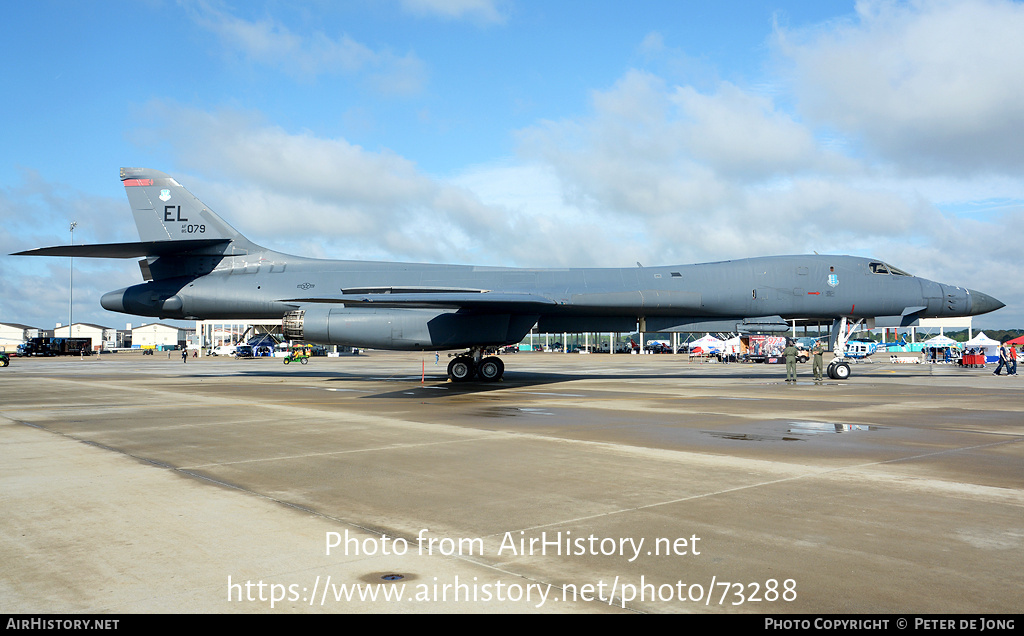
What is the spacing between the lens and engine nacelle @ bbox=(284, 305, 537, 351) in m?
18.1

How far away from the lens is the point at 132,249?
19.7 metres

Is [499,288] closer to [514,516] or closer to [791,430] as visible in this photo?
[791,430]

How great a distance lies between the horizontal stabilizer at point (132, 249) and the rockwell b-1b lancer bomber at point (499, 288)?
0.04 meters

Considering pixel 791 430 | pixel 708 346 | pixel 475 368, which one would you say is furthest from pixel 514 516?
pixel 708 346

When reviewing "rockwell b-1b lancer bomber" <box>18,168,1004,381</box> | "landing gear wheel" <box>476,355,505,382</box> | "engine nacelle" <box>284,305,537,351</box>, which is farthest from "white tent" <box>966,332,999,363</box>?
"engine nacelle" <box>284,305,537,351</box>

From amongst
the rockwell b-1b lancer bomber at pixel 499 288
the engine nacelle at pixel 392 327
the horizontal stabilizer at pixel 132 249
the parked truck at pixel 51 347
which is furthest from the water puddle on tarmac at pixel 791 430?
the parked truck at pixel 51 347

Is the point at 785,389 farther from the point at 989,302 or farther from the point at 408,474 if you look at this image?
the point at 408,474

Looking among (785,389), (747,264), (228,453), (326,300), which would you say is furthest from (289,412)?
(747,264)

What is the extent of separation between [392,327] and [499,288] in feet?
12.0

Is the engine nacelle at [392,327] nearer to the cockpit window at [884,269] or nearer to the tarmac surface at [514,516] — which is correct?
the tarmac surface at [514,516]

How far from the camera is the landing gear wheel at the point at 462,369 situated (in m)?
20.0

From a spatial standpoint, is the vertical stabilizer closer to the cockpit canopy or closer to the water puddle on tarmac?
the water puddle on tarmac

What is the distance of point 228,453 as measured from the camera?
24.8ft

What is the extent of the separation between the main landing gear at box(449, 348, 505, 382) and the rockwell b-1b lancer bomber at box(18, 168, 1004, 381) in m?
0.03
